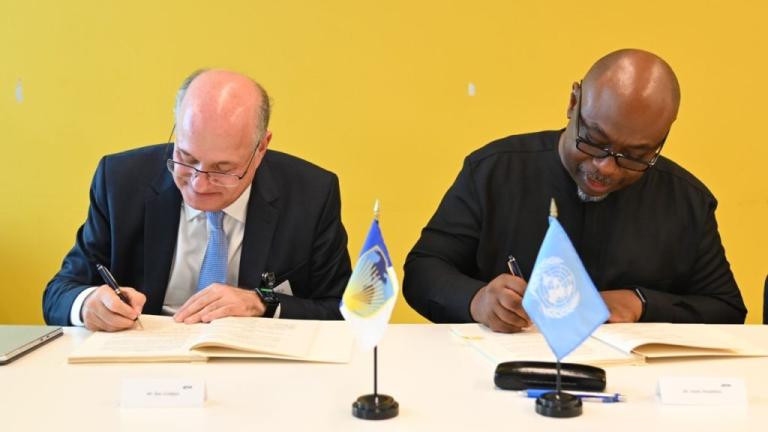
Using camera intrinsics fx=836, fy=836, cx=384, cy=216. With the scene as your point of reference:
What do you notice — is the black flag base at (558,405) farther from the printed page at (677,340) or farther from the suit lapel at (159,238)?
the suit lapel at (159,238)

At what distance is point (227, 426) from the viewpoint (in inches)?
52.3

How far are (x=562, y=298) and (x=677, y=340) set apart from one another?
56 centimetres

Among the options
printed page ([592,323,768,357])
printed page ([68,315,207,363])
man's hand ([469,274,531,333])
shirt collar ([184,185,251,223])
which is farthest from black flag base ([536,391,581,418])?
shirt collar ([184,185,251,223])

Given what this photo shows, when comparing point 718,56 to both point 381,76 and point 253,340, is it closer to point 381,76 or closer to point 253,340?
point 381,76

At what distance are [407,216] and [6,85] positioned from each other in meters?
1.74

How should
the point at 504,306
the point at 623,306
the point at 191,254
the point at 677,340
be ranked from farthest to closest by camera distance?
the point at 191,254
the point at 623,306
the point at 504,306
the point at 677,340

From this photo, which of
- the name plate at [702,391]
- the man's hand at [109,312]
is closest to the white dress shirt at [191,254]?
the man's hand at [109,312]

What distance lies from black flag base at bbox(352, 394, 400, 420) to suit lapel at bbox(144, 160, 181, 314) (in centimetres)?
111

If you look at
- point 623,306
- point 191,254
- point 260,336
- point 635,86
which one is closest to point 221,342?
point 260,336

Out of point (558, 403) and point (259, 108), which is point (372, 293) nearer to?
point (558, 403)

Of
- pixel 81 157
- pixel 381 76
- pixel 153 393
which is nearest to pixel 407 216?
pixel 381 76

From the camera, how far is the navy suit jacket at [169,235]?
2.35 metres

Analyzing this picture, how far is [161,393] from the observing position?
1.41 m

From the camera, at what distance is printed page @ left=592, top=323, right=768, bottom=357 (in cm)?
177
